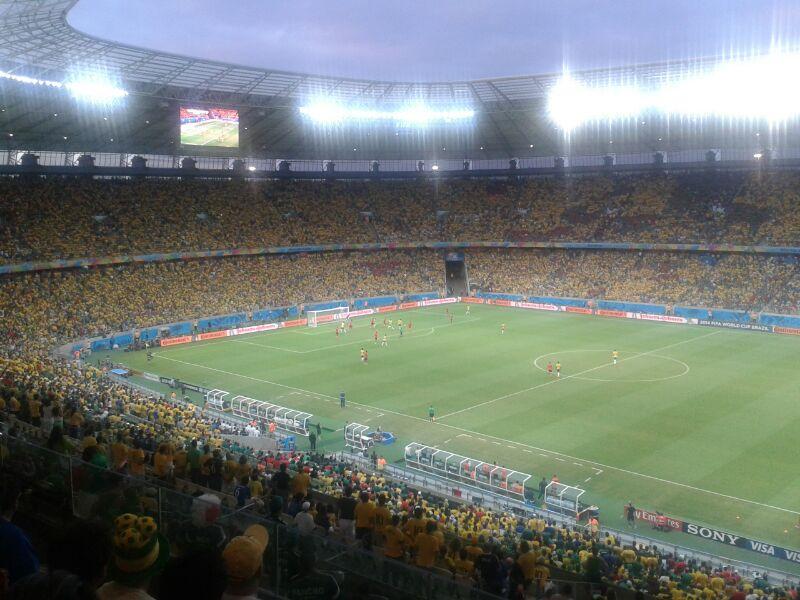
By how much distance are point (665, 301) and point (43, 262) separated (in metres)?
53.5

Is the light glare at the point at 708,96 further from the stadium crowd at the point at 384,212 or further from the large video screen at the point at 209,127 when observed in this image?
the large video screen at the point at 209,127

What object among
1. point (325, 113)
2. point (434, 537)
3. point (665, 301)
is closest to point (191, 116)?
point (325, 113)

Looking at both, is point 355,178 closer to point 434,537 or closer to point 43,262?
point 43,262

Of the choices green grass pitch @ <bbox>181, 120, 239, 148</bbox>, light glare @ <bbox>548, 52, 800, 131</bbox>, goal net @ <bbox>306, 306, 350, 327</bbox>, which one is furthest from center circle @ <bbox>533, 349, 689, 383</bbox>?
green grass pitch @ <bbox>181, 120, 239, 148</bbox>

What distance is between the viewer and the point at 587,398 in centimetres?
3825

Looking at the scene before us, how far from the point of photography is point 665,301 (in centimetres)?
6581

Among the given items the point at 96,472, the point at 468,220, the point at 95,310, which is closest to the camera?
the point at 96,472

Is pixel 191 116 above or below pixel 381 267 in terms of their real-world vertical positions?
above

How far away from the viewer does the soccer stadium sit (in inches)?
382

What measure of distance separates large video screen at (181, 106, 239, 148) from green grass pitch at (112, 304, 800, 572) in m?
16.5

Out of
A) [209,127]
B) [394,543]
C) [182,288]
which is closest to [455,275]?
[182,288]

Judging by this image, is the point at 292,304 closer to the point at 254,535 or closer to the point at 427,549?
the point at 427,549

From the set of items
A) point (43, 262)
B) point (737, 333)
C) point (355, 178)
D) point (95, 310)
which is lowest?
point (737, 333)

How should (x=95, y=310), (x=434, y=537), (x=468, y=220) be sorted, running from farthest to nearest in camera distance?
(x=468, y=220)
(x=95, y=310)
(x=434, y=537)
